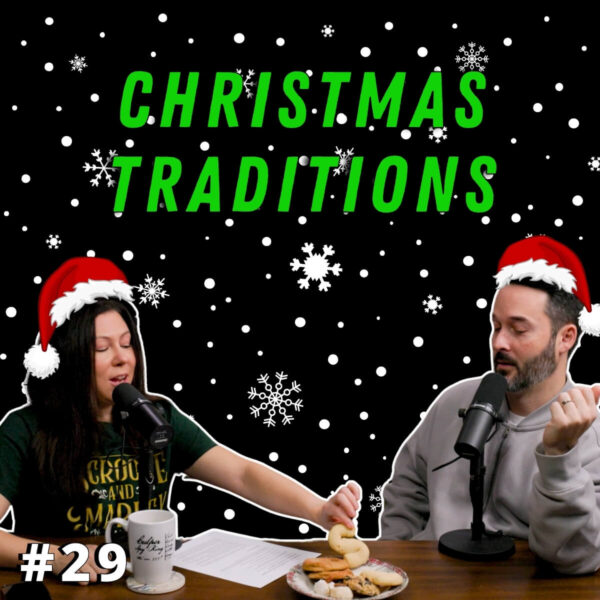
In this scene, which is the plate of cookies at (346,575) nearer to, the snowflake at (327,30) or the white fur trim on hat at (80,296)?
the white fur trim on hat at (80,296)

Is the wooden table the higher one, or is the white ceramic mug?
the white ceramic mug

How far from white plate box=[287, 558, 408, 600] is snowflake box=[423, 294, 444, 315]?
3.86 ft

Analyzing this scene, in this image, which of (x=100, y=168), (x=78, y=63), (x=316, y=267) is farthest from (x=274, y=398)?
(x=78, y=63)

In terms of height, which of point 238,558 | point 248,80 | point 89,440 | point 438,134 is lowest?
point 238,558

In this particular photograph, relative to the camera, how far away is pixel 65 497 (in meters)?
2.11

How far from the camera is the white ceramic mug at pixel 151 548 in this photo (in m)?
1.56

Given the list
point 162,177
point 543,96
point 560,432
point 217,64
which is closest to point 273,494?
point 560,432

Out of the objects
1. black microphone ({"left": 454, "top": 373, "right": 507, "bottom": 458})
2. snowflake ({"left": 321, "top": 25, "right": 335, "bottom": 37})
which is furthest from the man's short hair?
snowflake ({"left": 321, "top": 25, "right": 335, "bottom": 37})

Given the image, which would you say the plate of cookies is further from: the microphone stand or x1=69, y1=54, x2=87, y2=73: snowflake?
x1=69, y1=54, x2=87, y2=73: snowflake

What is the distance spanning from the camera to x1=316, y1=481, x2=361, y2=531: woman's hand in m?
1.84

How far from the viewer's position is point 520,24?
2.70 m

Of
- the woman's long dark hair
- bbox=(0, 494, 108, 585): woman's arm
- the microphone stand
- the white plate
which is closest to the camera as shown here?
the white plate

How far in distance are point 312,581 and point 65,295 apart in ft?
3.65

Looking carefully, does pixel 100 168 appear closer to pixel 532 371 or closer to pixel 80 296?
pixel 80 296
